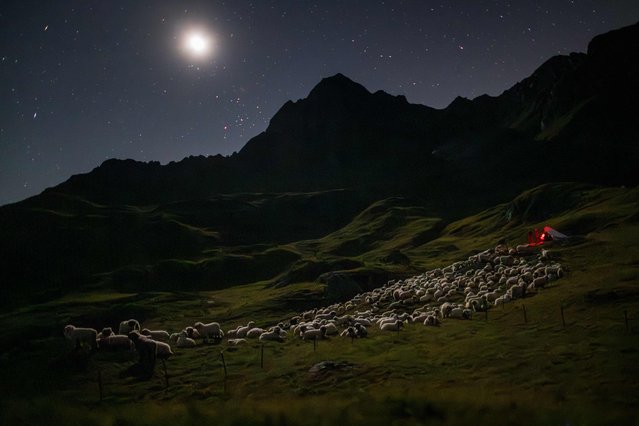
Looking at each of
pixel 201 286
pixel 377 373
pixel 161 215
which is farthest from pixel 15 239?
pixel 377 373

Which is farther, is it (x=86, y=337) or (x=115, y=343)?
(x=86, y=337)

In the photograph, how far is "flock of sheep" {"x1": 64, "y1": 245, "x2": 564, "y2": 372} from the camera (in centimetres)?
2650

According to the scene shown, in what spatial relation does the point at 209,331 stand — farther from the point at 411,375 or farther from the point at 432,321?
the point at 411,375

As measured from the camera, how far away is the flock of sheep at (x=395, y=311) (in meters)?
26.5

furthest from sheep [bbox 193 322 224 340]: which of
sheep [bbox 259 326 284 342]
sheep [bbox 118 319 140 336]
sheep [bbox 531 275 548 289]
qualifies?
sheep [bbox 531 275 548 289]

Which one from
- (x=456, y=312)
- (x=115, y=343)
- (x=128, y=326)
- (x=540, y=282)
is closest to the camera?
(x=115, y=343)

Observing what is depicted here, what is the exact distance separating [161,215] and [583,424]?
200 metres

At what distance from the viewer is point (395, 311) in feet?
125

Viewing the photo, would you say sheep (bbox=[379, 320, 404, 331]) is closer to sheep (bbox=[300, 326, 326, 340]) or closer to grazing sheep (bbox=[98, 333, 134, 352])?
sheep (bbox=[300, 326, 326, 340])

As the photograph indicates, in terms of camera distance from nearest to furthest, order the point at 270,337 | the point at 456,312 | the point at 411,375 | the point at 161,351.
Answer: the point at 411,375 < the point at 161,351 < the point at 270,337 < the point at 456,312

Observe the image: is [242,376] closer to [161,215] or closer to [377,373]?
[377,373]

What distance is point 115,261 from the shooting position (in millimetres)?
153375

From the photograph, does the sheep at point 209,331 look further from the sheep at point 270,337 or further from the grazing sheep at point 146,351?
the grazing sheep at point 146,351

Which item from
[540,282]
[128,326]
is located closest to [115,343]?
[128,326]
